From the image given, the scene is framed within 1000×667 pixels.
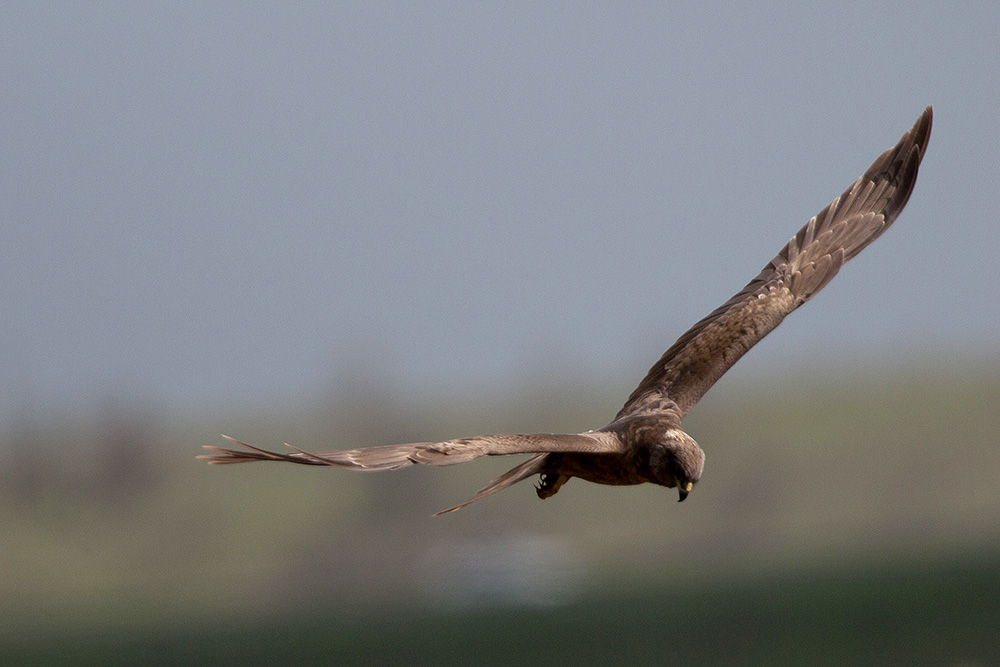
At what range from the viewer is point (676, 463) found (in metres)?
6.33

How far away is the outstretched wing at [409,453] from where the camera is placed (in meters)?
5.35

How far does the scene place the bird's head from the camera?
6.30 meters

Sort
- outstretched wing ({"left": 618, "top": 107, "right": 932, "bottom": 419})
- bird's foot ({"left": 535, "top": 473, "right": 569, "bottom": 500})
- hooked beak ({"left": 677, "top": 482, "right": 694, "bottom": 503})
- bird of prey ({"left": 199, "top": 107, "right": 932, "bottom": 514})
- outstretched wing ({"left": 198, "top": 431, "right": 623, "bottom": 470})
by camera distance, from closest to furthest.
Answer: outstretched wing ({"left": 198, "top": 431, "right": 623, "bottom": 470}) < bird of prey ({"left": 199, "top": 107, "right": 932, "bottom": 514}) < hooked beak ({"left": 677, "top": 482, "right": 694, "bottom": 503}) < bird's foot ({"left": 535, "top": 473, "right": 569, "bottom": 500}) < outstretched wing ({"left": 618, "top": 107, "right": 932, "bottom": 419})

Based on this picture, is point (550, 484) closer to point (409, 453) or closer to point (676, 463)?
point (676, 463)

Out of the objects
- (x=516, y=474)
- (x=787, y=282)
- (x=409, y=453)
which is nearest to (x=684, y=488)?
(x=516, y=474)

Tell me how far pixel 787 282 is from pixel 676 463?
101 inches

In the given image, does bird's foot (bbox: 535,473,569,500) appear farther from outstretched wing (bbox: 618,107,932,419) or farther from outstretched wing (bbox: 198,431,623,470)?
outstretched wing (bbox: 198,431,623,470)

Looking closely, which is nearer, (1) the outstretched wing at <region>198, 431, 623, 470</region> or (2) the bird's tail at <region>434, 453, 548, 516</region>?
(1) the outstretched wing at <region>198, 431, 623, 470</region>

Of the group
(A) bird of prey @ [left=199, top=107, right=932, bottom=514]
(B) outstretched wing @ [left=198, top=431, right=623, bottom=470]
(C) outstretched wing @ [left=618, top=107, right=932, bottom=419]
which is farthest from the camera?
(C) outstretched wing @ [left=618, top=107, right=932, bottom=419]

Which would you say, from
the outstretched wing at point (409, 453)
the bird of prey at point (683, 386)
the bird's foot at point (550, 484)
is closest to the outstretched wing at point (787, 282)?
the bird of prey at point (683, 386)

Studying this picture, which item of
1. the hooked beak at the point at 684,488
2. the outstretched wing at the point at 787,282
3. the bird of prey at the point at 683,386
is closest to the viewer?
the bird of prey at the point at 683,386

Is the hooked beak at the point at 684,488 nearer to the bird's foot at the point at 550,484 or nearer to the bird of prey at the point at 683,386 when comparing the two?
the bird of prey at the point at 683,386

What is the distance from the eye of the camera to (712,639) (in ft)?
133

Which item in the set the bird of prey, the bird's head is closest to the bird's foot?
the bird of prey
